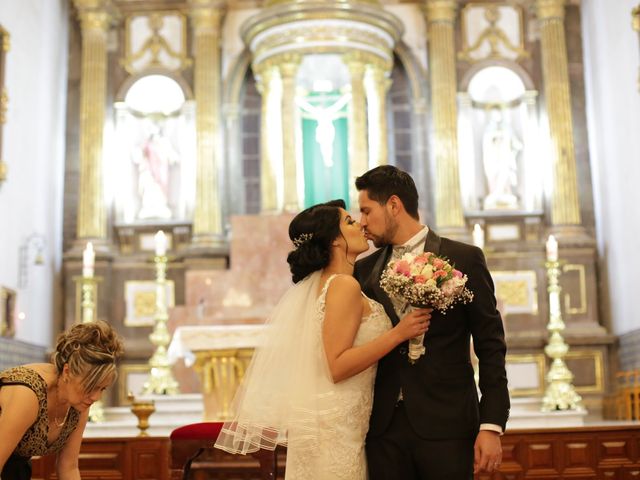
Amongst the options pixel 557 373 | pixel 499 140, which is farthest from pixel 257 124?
pixel 557 373

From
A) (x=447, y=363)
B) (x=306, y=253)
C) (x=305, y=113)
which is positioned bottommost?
(x=447, y=363)

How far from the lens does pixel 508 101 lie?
1742 centimetres

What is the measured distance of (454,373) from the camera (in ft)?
14.1

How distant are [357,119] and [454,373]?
1195cm

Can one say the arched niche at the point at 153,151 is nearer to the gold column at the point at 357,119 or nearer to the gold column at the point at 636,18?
the gold column at the point at 357,119

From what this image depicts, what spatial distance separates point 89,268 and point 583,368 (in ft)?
25.4

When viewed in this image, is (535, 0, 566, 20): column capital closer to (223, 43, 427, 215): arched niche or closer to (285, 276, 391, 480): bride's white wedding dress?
(223, 43, 427, 215): arched niche

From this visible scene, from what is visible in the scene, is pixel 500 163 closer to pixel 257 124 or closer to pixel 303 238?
pixel 257 124

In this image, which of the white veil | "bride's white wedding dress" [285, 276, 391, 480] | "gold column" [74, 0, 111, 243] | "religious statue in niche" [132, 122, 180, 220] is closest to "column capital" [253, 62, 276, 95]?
"religious statue in niche" [132, 122, 180, 220]

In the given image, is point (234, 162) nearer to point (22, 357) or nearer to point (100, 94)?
point (100, 94)

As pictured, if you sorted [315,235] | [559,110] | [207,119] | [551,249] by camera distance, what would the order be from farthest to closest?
[207,119]
[559,110]
[551,249]
[315,235]

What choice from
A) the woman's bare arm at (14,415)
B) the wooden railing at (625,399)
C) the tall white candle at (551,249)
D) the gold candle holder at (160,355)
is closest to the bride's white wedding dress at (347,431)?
the woman's bare arm at (14,415)

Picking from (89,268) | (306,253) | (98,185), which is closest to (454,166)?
(98,185)

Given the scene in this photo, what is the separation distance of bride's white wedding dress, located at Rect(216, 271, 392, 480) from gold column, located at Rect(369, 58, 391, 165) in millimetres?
11462
